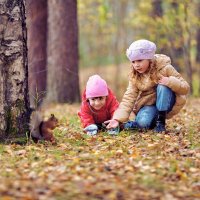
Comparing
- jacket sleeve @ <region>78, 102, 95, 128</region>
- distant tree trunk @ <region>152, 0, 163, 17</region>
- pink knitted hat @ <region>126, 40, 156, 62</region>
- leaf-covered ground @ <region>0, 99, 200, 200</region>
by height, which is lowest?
leaf-covered ground @ <region>0, 99, 200, 200</region>

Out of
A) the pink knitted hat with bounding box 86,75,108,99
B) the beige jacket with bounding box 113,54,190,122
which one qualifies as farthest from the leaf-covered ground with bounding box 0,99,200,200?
the pink knitted hat with bounding box 86,75,108,99

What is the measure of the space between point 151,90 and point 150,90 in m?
0.01

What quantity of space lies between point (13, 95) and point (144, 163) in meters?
1.86

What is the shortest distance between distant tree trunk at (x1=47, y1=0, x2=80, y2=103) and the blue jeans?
5225mm

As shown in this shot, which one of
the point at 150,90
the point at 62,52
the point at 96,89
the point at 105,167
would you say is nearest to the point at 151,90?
the point at 150,90

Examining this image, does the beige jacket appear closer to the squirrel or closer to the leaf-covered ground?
the leaf-covered ground

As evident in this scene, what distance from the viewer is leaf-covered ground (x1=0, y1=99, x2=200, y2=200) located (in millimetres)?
4238

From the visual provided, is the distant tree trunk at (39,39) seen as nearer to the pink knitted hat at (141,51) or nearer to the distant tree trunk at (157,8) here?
the distant tree trunk at (157,8)

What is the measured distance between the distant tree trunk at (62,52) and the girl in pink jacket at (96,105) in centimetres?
511

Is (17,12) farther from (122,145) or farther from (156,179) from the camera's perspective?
(156,179)

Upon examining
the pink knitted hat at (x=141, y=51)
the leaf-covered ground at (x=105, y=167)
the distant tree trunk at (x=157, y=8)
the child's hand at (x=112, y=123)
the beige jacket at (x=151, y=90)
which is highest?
the distant tree trunk at (x=157, y=8)

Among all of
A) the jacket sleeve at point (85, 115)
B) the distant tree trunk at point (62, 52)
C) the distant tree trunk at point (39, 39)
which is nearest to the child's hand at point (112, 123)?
the jacket sleeve at point (85, 115)

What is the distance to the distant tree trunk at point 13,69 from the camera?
606cm

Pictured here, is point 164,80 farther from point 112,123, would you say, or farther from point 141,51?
point 112,123
